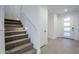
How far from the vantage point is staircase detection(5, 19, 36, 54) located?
3.27 metres

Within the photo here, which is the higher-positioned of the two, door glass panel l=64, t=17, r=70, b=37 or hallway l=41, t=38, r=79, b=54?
door glass panel l=64, t=17, r=70, b=37

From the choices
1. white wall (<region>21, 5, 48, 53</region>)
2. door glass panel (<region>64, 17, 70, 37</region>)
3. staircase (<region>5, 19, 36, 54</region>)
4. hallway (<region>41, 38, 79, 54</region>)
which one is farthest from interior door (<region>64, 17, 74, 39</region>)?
staircase (<region>5, 19, 36, 54</region>)

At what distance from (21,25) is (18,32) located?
2.11 feet

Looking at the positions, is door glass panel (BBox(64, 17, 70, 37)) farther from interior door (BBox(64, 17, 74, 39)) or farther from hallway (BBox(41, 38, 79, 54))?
hallway (BBox(41, 38, 79, 54))

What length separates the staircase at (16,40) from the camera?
10.7 feet

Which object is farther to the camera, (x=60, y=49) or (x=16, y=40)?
(x=60, y=49)

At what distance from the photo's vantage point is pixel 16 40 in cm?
380

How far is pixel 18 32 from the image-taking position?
4281 millimetres

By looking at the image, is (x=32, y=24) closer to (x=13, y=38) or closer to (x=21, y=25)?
(x=21, y=25)

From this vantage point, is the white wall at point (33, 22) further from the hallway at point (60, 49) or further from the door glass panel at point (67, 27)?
the door glass panel at point (67, 27)

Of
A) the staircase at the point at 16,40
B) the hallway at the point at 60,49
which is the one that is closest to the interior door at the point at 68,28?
the hallway at the point at 60,49

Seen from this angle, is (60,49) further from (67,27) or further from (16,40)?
(67,27)

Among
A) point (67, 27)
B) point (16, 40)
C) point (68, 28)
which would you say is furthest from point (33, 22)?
point (67, 27)

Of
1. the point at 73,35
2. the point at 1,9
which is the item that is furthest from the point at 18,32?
the point at 73,35
